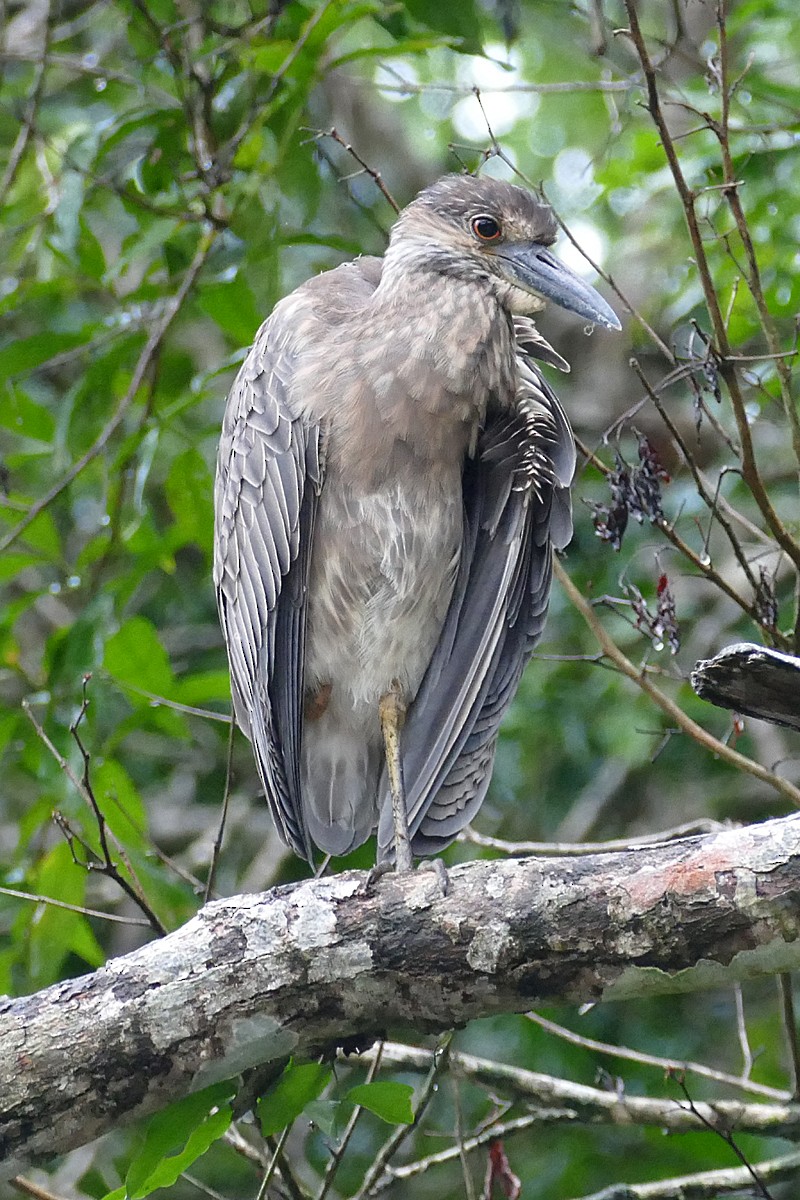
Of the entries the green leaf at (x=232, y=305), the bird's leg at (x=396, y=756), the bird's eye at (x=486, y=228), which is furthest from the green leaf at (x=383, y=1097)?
the green leaf at (x=232, y=305)

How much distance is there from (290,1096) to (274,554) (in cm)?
124

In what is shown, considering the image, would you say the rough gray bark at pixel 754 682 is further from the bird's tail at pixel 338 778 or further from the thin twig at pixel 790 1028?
the bird's tail at pixel 338 778

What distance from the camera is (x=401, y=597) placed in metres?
2.96

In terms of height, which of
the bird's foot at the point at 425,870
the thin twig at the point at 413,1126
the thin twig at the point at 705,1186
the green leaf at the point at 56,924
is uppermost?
the bird's foot at the point at 425,870

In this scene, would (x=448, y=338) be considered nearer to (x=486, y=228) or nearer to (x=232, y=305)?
→ (x=486, y=228)

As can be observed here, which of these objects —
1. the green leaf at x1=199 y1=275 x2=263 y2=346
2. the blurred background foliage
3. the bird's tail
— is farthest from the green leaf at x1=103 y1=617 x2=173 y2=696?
the green leaf at x1=199 y1=275 x2=263 y2=346

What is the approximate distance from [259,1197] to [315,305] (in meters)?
1.94

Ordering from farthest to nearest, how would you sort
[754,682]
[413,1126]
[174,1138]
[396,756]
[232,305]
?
[232,305] < [396,756] < [413,1126] < [174,1138] < [754,682]

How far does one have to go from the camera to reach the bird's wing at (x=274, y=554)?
9.62ft

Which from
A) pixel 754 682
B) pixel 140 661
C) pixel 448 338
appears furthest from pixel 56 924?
pixel 754 682

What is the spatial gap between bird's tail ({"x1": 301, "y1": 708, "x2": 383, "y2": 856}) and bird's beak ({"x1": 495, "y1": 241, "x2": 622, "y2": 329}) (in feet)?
3.54

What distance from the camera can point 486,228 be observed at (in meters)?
3.02

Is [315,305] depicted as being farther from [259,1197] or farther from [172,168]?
[259,1197]

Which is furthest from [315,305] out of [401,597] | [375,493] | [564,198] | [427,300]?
[564,198]
